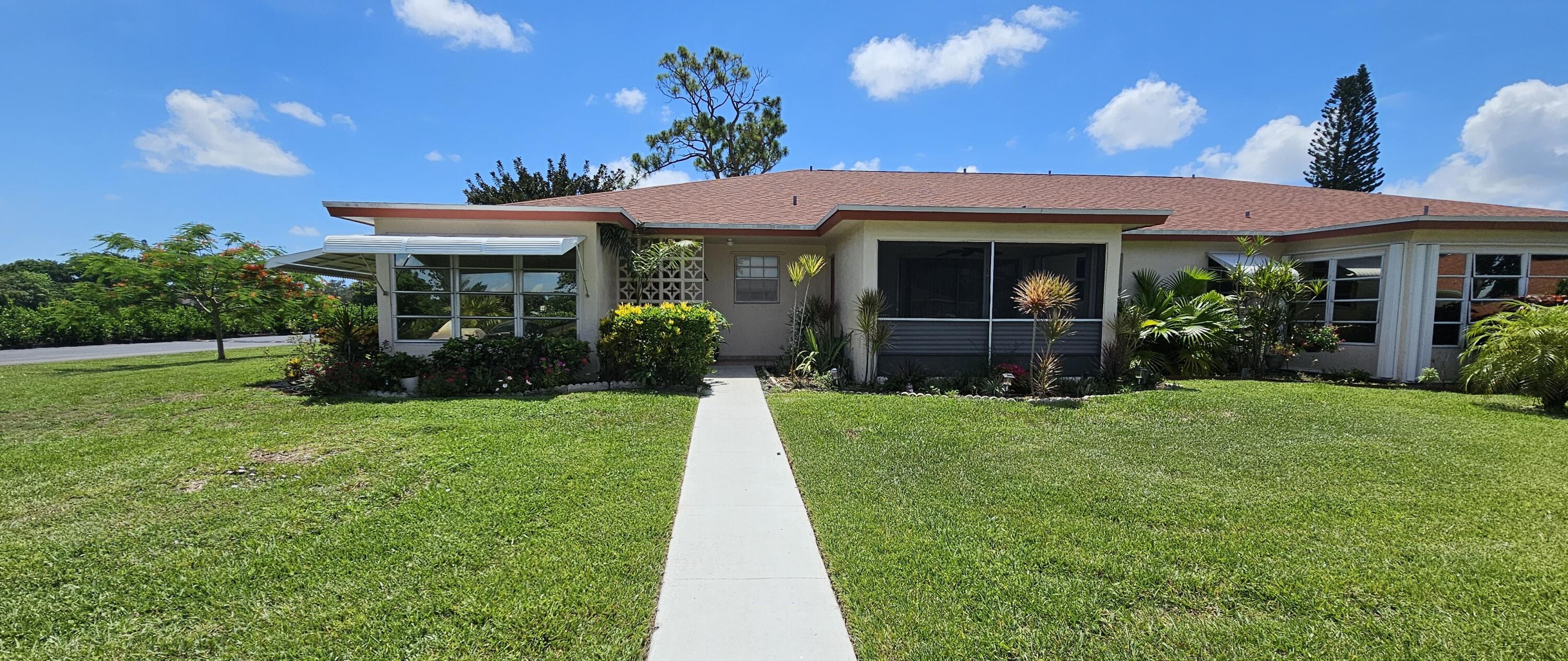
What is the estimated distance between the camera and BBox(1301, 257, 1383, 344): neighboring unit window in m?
11.3

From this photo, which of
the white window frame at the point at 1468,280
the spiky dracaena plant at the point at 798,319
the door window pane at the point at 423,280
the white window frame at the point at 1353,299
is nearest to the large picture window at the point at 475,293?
the door window pane at the point at 423,280

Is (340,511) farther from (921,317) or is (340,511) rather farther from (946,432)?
(921,317)

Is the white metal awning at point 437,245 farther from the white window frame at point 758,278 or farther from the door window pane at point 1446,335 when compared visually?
the door window pane at point 1446,335

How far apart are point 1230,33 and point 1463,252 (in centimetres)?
618

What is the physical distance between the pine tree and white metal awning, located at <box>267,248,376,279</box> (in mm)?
39394

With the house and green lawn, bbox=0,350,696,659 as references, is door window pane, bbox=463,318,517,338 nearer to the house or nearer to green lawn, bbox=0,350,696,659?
the house

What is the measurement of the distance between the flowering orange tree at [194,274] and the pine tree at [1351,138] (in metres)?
42.3

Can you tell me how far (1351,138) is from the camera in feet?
94.3

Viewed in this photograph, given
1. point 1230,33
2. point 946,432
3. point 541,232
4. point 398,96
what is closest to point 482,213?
point 541,232

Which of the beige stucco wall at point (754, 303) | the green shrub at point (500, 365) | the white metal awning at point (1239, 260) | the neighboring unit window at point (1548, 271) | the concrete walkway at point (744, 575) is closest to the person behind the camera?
the concrete walkway at point (744, 575)

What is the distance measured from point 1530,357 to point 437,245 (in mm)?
16012

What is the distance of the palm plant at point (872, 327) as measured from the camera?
33.2 feet

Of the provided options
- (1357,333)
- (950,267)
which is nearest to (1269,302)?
(1357,333)

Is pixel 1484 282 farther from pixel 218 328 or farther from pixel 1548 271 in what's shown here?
pixel 218 328
